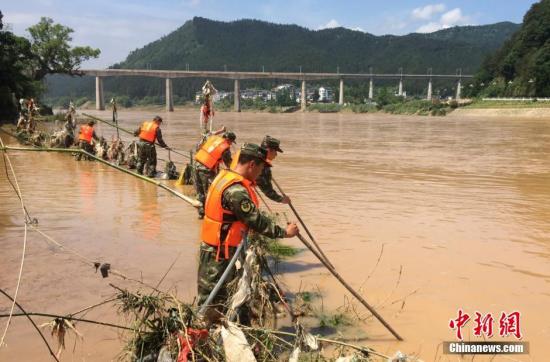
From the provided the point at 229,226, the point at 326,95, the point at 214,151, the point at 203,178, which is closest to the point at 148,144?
the point at 203,178

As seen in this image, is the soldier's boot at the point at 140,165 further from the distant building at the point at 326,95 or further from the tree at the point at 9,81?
the distant building at the point at 326,95

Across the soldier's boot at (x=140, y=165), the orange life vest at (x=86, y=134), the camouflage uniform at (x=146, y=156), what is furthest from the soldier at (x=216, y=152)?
the orange life vest at (x=86, y=134)

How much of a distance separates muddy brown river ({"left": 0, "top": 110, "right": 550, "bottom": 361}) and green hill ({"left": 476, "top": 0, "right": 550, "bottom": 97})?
2761 inches

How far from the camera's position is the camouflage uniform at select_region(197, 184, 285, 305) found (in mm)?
4039

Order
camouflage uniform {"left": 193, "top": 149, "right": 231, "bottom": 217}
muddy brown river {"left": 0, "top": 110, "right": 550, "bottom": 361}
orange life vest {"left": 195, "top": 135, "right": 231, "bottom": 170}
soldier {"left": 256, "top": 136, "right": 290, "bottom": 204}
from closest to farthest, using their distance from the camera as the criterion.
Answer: muddy brown river {"left": 0, "top": 110, "right": 550, "bottom": 361} → soldier {"left": 256, "top": 136, "right": 290, "bottom": 204} → orange life vest {"left": 195, "top": 135, "right": 231, "bottom": 170} → camouflage uniform {"left": 193, "top": 149, "right": 231, "bottom": 217}

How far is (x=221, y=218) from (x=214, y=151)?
429 centimetres

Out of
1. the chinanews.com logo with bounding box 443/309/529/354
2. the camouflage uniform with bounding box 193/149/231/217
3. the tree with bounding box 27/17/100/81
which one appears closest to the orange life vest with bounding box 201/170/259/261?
the chinanews.com logo with bounding box 443/309/529/354

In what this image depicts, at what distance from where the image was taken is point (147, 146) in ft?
46.4

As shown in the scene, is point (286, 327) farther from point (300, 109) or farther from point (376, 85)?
point (376, 85)

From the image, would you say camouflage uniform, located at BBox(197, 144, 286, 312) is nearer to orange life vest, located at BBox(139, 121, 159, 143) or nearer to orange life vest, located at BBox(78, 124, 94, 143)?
orange life vest, located at BBox(139, 121, 159, 143)

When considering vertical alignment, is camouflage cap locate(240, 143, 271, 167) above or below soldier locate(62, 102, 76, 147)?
above

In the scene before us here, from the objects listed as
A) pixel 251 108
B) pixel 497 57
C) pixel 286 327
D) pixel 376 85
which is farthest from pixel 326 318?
pixel 376 85

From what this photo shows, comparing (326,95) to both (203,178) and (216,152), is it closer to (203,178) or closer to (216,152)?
(203,178)

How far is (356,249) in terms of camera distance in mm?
7941
